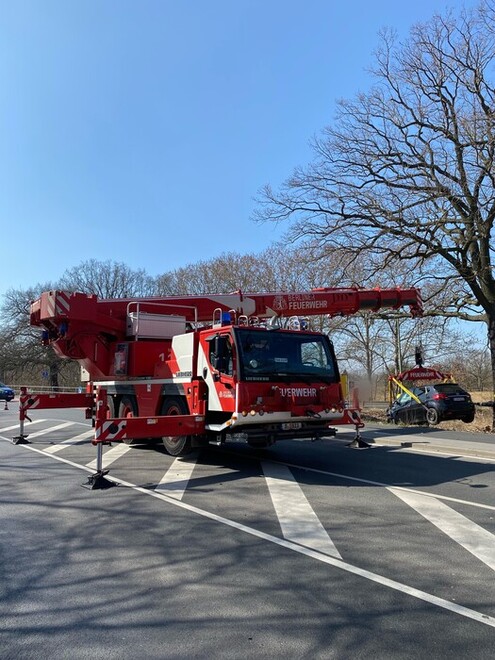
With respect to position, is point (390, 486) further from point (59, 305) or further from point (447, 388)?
point (447, 388)

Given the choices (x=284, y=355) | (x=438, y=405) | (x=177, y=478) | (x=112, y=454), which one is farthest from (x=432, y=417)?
(x=177, y=478)

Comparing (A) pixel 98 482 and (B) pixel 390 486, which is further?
(B) pixel 390 486

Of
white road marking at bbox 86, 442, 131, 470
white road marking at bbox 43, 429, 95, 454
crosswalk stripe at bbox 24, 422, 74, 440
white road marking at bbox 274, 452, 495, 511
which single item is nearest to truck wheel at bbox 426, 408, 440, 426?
white road marking at bbox 274, 452, 495, 511

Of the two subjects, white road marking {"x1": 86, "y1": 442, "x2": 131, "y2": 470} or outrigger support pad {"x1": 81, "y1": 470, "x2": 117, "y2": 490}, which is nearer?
outrigger support pad {"x1": 81, "y1": 470, "x2": 117, "y2": 490}

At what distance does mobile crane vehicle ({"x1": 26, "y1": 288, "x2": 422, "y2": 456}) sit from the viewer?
9289 mm

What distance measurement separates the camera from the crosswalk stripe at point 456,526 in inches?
210

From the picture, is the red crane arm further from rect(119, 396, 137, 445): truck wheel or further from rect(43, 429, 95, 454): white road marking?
rect(43, 429, 95, 454): white road marking

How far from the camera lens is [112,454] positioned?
39.2 ft

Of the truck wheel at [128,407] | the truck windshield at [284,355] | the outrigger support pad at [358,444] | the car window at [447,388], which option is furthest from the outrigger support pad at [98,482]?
the car window at [447,388]

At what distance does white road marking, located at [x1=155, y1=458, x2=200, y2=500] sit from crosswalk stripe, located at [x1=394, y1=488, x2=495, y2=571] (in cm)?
330

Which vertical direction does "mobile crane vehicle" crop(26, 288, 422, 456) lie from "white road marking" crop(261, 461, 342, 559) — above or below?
above

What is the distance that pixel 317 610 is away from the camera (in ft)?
13.1

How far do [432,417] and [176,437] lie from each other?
35.3 ft

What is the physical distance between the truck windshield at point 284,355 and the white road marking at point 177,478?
2.05 metres
